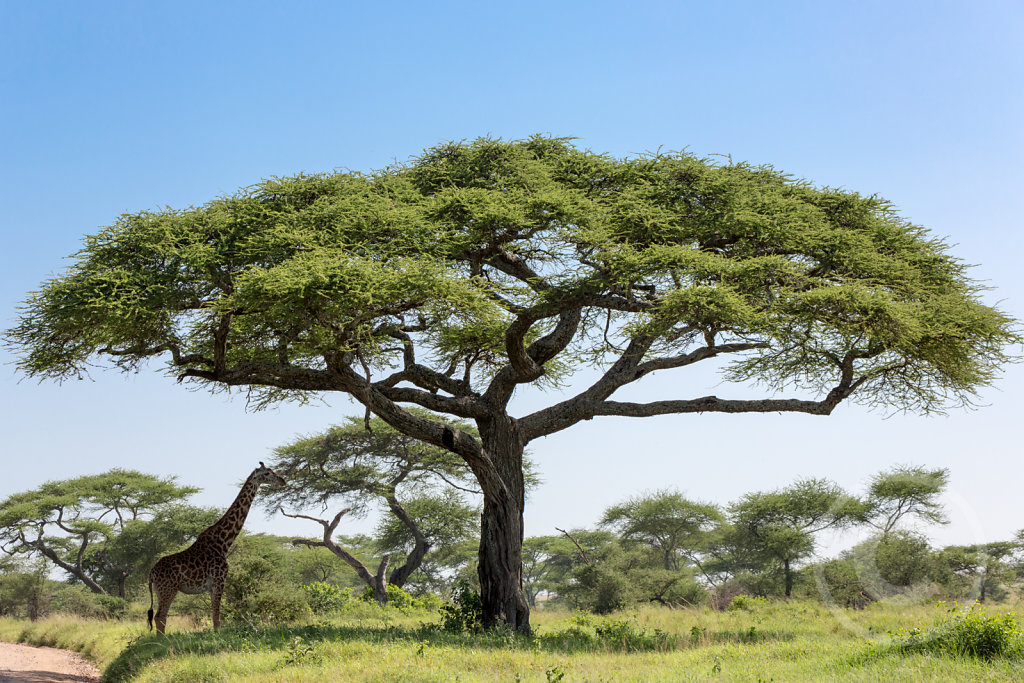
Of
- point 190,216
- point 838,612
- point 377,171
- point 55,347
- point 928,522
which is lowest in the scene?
point 838,612

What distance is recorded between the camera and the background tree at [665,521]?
99.1 feet

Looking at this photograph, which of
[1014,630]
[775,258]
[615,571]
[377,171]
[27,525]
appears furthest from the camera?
[27,525]

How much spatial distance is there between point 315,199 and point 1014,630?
1147 cm

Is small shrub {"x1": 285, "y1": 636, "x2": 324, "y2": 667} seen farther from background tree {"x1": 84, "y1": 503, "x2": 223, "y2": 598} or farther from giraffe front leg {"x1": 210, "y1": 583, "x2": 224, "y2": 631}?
background tree {"x1": 84, "y1": 503, "x2": 223, "y2": 598}

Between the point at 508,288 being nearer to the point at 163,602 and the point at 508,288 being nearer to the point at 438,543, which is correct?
the point at 163,602

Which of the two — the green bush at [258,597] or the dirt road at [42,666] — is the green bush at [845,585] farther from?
the dirt road at [42,666]

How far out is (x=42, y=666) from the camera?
14086 millimetres

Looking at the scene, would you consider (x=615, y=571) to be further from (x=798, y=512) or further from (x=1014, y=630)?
(x=1014, y=630)

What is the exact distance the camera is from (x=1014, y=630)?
9.21m

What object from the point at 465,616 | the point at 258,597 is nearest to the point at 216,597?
the point at 258,597

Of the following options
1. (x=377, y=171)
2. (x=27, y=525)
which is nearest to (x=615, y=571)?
(x=377, y=171)

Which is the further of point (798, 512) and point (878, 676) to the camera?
point (798, 512)

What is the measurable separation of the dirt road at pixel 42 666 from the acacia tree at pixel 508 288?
4.66 meters

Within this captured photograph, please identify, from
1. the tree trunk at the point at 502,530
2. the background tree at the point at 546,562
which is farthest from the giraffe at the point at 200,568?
the background tree at the point at 546,562
